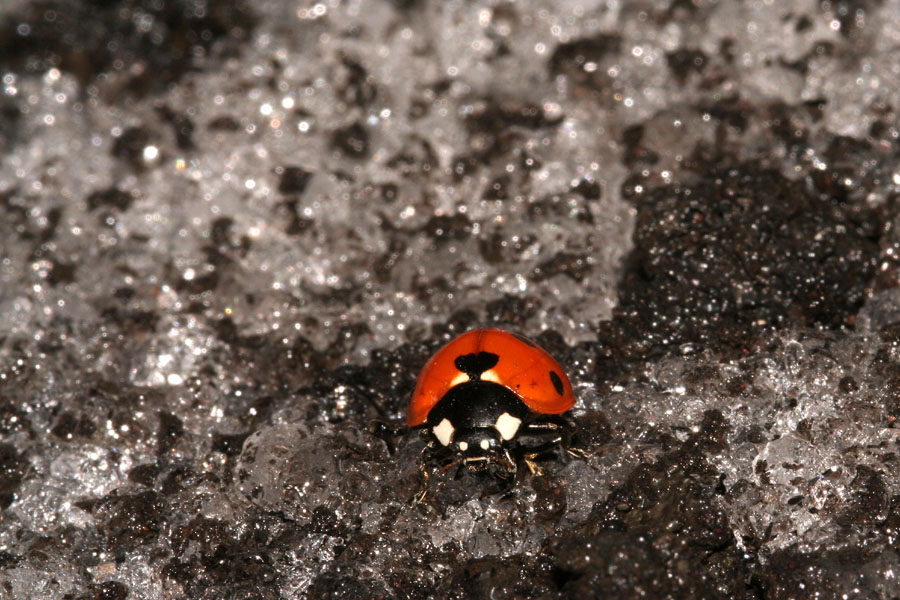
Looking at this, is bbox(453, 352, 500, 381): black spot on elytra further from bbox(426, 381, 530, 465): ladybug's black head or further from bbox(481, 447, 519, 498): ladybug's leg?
bbox(481, 447, 519, 498): ladybug's leg

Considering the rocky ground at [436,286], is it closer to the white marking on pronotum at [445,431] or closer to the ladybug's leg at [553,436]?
the ladybug's leg at [553,436]

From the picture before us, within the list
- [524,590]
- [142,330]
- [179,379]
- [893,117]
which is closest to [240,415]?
[179,379]

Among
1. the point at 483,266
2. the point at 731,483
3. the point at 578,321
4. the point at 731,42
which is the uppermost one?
the point at 731,42

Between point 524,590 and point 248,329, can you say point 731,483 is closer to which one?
point 524,590

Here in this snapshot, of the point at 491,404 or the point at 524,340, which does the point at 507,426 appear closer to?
the point at 491,404

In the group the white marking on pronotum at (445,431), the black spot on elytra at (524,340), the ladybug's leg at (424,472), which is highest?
the black spot on elytra at (524,340)

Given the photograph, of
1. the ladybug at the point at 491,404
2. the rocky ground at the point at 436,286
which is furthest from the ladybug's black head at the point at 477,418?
the rocky ground at the point at 436,286

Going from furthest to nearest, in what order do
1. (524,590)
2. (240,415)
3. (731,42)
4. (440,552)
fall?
(731,42) → (240,415) → (440,552) → (524,590)

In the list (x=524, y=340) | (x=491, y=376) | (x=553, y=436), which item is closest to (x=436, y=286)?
(x=524, y=340)
